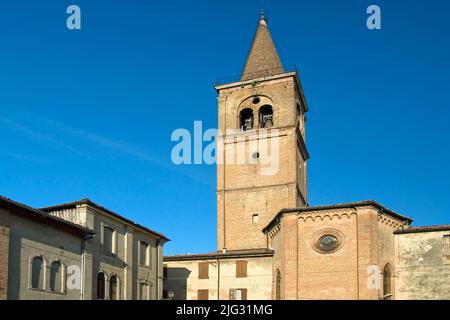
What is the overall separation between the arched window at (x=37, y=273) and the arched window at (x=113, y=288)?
4.87 m

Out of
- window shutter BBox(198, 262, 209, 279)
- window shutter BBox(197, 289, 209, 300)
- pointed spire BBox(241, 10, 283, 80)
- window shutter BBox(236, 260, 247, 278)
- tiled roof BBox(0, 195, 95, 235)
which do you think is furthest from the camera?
pointed spire BBox(241, 10, 283, 80)

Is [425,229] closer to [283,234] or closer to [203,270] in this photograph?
[283,234]

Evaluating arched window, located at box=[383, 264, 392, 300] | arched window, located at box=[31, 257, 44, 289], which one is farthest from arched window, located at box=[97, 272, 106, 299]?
arched window, located at box=[383, 264, 392, 300]

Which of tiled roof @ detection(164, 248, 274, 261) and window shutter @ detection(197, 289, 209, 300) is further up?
tiled roof @ detection(164, 248, 274, 261)

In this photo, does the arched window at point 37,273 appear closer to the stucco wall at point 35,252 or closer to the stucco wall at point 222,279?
the stucco wall at point 35,252

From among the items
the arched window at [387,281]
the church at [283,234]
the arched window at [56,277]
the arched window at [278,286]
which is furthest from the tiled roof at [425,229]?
the arched window at [56,277]

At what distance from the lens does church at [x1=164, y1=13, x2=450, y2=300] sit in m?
29.4

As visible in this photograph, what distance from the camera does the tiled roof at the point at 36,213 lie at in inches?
793

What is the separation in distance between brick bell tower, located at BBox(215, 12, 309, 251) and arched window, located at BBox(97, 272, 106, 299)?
15937 millimetres

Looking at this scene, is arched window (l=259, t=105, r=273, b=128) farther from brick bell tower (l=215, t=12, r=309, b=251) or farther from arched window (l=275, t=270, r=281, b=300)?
arched window (l=275, t=270, r=281, b=300)

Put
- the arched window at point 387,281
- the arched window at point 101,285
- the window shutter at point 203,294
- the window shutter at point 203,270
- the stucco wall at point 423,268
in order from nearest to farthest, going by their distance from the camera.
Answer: the arched window at point 101,285 < the stucco wall at point 423,268 < the arched window at point 387,281 < the window shutter at point 203,294 < the window shutter at point 203,270
